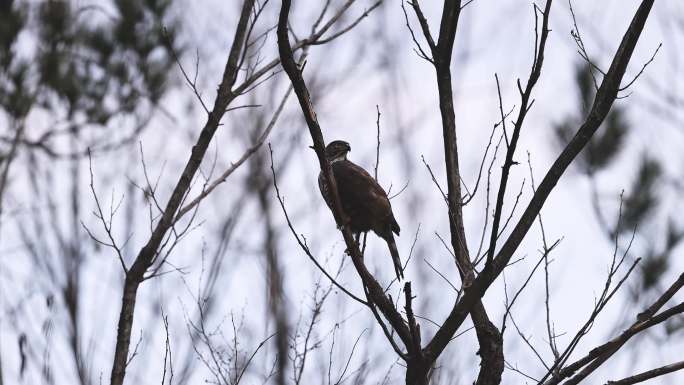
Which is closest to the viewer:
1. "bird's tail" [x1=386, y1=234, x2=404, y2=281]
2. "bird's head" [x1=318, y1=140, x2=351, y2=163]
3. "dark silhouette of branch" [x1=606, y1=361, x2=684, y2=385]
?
"dark silhouette of branch" [x1=606, y1=361, x2=684, y2=385]

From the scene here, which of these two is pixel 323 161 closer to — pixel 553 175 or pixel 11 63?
pixel 553 175

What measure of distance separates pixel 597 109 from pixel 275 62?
6.46 feet

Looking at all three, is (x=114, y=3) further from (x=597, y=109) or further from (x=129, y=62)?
(x=597, y=109)

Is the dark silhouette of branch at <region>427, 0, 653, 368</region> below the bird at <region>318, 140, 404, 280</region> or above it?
below

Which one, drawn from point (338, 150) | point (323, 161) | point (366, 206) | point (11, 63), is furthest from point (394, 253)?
point (11, 63)

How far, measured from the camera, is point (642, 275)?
18.8 feet

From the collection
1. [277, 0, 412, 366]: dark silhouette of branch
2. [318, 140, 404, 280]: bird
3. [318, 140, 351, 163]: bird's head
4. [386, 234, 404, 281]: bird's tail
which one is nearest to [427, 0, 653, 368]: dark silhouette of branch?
[277, 0, 412, 366]: dark silhouette of branch

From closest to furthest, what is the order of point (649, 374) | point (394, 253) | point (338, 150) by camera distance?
1. point (649, 374)
2. point (394, 253)
3. point (338, 150)

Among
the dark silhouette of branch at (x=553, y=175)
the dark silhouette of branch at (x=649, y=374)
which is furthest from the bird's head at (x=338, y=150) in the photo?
the dark silhouette of branch at (x=649, y=374)

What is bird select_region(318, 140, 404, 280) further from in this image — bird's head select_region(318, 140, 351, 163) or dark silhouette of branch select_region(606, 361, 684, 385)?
dark silhouette of branch select_region(606, 361, 684, 385)

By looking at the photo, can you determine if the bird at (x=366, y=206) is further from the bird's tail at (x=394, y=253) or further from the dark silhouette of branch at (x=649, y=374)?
the dark silhouette of branch at (x=649, y=374)

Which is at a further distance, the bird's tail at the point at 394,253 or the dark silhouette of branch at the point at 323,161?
the bird's tail at the point at 394,253

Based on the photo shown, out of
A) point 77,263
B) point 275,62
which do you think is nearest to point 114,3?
point 77,263

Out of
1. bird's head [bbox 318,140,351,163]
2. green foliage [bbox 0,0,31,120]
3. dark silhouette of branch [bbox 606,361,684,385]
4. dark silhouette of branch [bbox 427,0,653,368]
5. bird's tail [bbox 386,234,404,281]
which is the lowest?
dark silhouette of branch [bbox 606,361,684,385]
